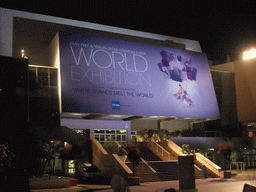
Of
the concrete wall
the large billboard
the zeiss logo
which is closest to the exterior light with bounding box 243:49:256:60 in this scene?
the large billboard

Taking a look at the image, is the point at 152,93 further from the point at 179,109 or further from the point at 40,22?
the point at 40,22

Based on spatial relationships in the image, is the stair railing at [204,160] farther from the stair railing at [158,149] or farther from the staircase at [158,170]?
the stair railing at [158,149]

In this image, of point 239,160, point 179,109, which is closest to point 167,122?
point 179,109

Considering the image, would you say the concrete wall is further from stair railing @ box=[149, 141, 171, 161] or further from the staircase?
the staircase

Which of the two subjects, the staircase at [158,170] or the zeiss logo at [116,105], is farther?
the zeiss logo at [116,105]

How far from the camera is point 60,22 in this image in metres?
39.0

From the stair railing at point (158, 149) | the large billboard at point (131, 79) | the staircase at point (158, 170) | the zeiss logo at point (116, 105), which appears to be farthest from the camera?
the zeiss logo at point (116, 105)

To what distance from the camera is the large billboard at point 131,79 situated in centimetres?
3350

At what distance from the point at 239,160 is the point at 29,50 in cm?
2767

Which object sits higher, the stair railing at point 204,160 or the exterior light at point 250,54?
the exterior light at point 250,54

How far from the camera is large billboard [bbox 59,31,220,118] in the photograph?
33500 millimetres

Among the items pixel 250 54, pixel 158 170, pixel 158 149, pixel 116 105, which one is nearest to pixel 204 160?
pixel 158 149

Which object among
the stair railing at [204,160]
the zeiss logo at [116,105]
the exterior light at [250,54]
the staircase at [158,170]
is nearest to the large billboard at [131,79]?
the zeiss logo at [116,105]

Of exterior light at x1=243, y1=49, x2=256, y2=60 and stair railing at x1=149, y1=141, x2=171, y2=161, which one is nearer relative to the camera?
stair railing at x1=149, y1=141, x2=171, y2=161
